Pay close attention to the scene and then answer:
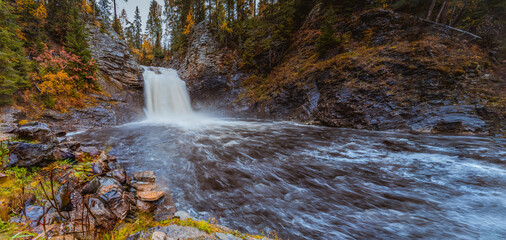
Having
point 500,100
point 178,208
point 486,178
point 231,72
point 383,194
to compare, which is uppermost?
point 231,72

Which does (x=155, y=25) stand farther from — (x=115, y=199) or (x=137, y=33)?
(x=115, y=199)

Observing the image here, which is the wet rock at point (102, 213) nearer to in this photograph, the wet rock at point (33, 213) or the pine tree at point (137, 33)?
the wet rock at point (33, 213)

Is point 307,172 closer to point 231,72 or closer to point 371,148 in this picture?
point 371,148

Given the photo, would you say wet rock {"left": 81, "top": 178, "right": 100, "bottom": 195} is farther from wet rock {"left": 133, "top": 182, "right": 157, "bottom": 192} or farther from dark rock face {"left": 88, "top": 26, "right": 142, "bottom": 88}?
dark rock face {"left": 88, "top": 26, "right": 142, "bottom": 88}

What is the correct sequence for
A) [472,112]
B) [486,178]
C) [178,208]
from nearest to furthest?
[178,208] → [486,178] → [472,112]

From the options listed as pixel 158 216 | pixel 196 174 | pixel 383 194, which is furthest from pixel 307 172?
pixel 158 216

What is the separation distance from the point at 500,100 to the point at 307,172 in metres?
8.08

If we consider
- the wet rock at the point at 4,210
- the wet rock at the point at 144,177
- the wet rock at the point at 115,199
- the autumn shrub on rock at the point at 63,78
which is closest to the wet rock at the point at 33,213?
the wet rock at the point at 4,210

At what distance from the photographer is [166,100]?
15.6m

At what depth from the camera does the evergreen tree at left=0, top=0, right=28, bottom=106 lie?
586 cm

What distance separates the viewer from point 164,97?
15.6 meters

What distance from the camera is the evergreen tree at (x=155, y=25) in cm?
3192

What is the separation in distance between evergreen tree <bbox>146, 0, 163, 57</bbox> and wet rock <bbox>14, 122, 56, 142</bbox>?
107 ft

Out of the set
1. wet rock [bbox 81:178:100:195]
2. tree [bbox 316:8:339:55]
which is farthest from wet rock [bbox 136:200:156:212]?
tree [bbox 316:8:339:55]
